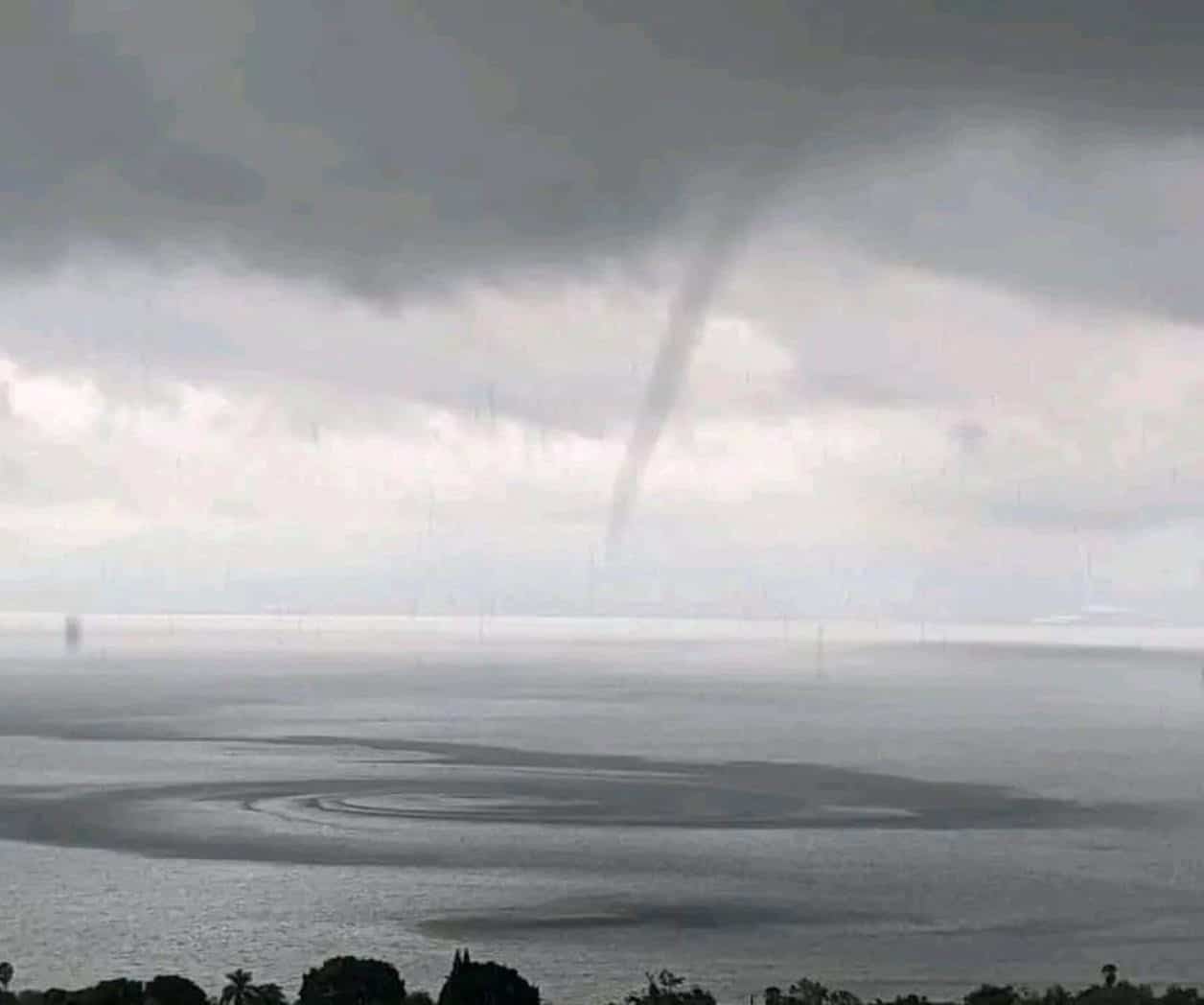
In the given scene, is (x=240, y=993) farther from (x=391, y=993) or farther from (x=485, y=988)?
(x=485, y=988)

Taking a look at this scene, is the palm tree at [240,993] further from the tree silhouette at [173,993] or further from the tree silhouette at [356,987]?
the tree silhouette at [356,987]

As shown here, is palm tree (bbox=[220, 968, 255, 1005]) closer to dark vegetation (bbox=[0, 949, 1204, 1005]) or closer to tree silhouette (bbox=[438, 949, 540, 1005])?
dark vegetation (bbox=[0, 949, 1204, 1005])

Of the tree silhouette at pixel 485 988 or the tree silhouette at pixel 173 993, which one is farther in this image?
the tree silhouette at pixel 173 993

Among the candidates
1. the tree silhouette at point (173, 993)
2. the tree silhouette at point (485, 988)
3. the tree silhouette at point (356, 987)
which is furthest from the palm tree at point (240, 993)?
the tree silhouette at point (485, 988)

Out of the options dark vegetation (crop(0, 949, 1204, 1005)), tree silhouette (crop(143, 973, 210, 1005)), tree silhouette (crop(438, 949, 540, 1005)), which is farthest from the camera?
tree silhouette (crop(143, 973, 210, 1005))

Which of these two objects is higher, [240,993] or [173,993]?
[173,993]

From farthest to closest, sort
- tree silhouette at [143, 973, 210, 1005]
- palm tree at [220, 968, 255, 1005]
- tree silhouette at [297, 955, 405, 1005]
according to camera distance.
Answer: palm tree at [220, 968, 255, 1005] → tree silhouette at [297, 955, 405, 1005] → tree silhouette at [143, 973, 210, 1005]

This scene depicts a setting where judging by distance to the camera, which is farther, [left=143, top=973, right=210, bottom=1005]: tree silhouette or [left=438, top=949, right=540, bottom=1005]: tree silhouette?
[left=143, top=973, right=210, bottom=1005]: tree silhouette

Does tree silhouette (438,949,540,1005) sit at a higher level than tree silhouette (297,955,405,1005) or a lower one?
higher

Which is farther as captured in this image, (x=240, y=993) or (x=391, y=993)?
(x=240, y=993)

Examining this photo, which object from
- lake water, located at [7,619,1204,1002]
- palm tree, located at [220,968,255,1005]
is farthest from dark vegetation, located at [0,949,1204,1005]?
lake water, located at [7,619,1204,1002]

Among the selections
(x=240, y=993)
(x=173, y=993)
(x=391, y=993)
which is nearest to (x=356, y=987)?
(x=391, y=993)

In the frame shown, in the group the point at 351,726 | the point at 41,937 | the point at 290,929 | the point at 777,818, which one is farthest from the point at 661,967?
the point at 351,726
